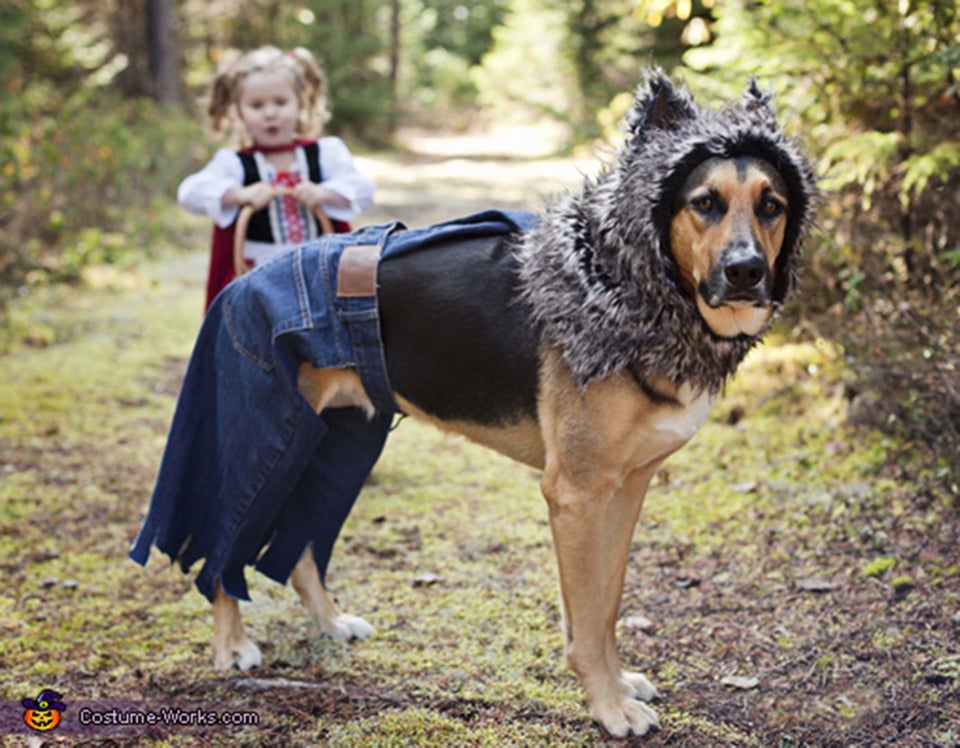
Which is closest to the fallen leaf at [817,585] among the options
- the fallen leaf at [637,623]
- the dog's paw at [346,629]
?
the fallen leaf at [637,623]

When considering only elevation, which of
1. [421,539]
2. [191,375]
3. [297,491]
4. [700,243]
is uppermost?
[700,243]

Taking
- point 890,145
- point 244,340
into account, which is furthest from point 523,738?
point 890,145

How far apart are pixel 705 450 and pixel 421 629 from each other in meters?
2.38

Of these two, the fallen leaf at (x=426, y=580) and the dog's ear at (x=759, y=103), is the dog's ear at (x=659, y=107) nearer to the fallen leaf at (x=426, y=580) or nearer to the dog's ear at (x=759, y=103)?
the dog's ear at (x=759, y=103)

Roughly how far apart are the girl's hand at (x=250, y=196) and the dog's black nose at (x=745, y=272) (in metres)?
2.38

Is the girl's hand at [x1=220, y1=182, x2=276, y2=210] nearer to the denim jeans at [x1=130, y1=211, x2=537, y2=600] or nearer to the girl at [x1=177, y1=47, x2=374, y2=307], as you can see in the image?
the girl at [x1=177, y1=47, x2=374, y2=307]

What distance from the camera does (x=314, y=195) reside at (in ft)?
13.8

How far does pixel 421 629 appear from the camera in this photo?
3.75 metres

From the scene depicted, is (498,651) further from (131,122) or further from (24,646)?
(131,122)

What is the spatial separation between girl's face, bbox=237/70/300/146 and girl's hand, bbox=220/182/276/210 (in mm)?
355

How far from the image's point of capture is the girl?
167 inches

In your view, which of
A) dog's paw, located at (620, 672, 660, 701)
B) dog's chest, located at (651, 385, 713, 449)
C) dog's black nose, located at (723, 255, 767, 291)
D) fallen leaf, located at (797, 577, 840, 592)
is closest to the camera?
dog's black nose, located at (723, 255, 767, 291)

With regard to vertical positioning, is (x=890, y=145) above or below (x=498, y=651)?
above

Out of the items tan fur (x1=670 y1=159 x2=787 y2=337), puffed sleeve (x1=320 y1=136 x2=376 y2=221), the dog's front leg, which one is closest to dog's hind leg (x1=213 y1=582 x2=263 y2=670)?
the dog's front leg
